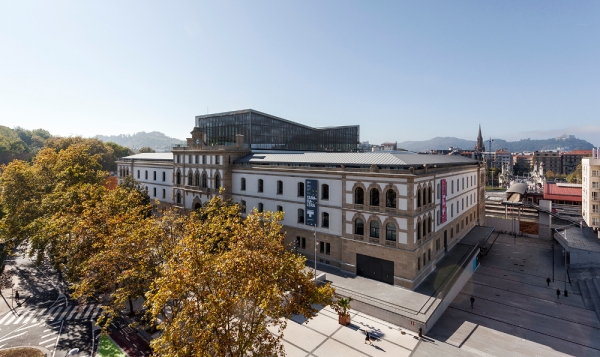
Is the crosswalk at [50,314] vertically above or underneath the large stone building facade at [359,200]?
underneath

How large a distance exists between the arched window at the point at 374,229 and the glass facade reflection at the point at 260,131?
38496 mm

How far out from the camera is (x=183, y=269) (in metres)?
17.8

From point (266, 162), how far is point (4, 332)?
35.8 m

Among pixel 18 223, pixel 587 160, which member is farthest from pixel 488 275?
pixel 18 223

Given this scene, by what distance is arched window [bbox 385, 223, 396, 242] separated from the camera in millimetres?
37906

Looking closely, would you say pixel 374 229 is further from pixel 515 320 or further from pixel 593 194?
pixel 593 194

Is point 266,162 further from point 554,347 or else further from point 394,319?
point 554,347

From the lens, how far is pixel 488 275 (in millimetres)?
47031

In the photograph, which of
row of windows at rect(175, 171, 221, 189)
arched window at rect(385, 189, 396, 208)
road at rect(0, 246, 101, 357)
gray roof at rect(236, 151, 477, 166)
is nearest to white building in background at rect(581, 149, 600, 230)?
gray roof at rect(236, 151, 477, 166)

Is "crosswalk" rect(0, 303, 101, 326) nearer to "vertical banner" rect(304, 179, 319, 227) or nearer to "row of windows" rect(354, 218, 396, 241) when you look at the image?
"vertical banner" rect(304, 179, 319, 227)

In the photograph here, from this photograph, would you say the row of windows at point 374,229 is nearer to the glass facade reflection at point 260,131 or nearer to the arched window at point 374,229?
the arched window at point 374,229

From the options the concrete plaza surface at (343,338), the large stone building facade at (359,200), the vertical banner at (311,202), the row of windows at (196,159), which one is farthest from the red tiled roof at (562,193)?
the row of windows at (196,159)

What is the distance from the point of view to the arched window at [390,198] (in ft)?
124

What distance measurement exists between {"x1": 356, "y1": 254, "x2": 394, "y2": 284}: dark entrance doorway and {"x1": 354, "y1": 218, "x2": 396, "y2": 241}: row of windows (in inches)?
116
